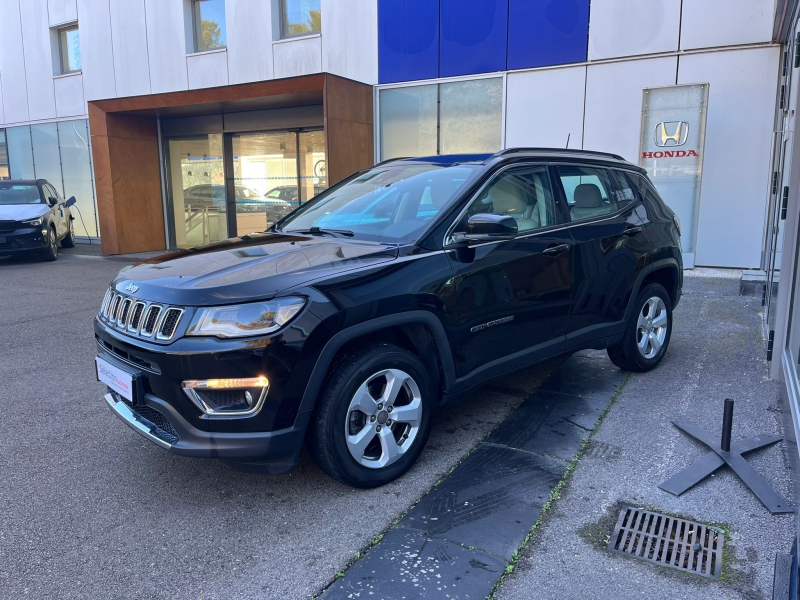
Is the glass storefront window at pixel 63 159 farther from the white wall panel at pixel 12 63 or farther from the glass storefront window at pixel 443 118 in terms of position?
the glass storefront window at pixel 443 118

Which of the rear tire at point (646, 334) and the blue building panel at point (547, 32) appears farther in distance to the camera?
the blue building panel at point (547, 32)

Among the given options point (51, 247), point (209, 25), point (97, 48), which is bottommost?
point (51, 247)

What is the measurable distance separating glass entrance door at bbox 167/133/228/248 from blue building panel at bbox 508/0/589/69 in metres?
7.92

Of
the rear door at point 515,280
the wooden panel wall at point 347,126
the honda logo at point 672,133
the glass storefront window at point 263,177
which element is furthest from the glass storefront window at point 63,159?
the rear door at point 515,280

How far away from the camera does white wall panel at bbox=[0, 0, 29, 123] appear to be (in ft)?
58.1

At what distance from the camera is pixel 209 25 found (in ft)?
47.5

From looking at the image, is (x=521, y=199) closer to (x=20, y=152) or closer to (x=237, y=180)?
(x=237, y=180)

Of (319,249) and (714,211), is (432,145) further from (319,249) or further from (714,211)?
(319,249)

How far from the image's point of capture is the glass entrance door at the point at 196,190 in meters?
15.5

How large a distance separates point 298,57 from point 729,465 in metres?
12.0

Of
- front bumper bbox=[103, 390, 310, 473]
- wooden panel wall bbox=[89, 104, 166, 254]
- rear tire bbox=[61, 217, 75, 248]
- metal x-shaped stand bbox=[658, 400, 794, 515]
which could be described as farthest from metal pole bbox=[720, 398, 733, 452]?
rear tire bbox=[61, 217, 75, 248]

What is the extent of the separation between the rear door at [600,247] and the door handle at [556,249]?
0.12m

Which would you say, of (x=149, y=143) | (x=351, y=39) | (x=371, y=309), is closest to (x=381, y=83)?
(x=351, y=39)

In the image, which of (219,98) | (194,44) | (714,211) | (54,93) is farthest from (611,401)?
(54,93)
